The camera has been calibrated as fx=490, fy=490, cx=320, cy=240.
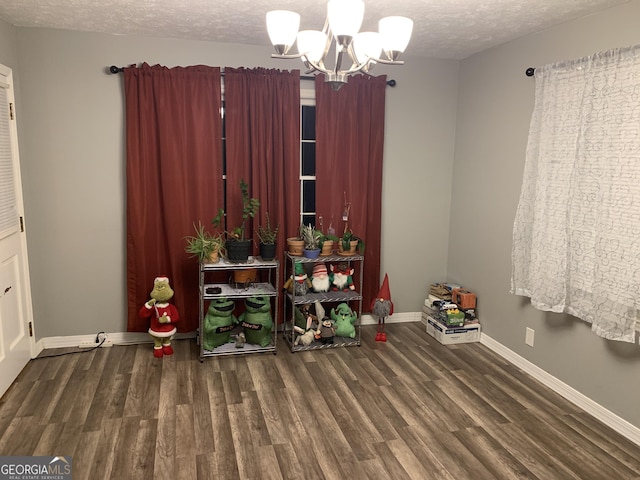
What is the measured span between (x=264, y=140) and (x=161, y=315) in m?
1.56

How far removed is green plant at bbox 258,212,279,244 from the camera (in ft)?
12.9

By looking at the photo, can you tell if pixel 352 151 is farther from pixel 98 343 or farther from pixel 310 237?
pixel 98 343

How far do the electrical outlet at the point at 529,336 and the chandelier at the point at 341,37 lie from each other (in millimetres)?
2343

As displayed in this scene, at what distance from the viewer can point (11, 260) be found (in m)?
3.28

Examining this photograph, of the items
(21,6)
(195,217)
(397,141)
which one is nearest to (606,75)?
(397,141)

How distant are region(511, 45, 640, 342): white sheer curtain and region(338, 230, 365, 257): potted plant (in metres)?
1.21

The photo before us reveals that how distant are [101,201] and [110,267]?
0.52 metres

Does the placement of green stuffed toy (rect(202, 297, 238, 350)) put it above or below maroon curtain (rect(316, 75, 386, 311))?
below

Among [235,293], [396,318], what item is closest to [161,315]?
[235,293]

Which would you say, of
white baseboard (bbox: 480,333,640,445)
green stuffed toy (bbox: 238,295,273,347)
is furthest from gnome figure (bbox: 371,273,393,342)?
green stuffed toy (bbox: 238,295,273,347)

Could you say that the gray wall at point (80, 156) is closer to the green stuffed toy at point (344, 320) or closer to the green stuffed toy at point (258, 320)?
the green stuffed toy at point (258, 320)

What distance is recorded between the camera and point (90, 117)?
365 cm

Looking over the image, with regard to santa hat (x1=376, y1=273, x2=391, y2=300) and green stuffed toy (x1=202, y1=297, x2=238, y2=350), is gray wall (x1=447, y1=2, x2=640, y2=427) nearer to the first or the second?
santa hat (x1=376, y1=273, x2=391, y2=300)

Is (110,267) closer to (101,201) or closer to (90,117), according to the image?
(101,201)
